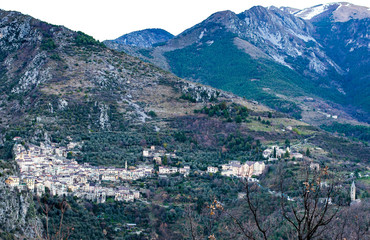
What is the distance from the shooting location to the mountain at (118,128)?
28.5 metres

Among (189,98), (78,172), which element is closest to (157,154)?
(78,172)

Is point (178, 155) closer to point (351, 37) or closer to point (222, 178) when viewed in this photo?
point (222, 178)

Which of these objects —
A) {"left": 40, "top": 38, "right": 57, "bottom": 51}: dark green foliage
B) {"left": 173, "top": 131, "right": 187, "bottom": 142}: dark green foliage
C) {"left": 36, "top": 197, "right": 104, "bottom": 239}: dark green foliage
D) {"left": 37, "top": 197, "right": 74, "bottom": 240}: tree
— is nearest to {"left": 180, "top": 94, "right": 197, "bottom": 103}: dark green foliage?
{"left": 173, "top": 131, "right": 187, "bottom": 142}: dark green foliage

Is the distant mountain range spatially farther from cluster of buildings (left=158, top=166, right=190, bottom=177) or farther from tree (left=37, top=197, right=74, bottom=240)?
tree (left=37, top=197, right=74, bottom=240)

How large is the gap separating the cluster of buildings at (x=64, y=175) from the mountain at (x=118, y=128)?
956mm

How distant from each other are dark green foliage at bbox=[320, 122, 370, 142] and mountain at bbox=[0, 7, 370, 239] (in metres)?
1.58

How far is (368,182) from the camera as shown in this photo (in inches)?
1401

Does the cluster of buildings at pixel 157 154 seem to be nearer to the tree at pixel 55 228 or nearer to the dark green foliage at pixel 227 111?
the dark green foliage at pixel 227 111

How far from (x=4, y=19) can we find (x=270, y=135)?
5108cm

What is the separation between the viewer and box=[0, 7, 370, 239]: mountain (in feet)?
93.6

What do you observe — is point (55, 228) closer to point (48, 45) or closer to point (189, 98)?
point (189, 98)

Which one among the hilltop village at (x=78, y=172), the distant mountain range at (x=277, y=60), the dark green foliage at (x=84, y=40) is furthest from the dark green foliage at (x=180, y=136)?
the distant mountain range at (x=277, y=60)

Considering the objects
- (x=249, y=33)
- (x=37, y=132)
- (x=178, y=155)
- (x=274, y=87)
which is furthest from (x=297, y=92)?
(x=37, y=132)

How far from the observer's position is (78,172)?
122 feet
